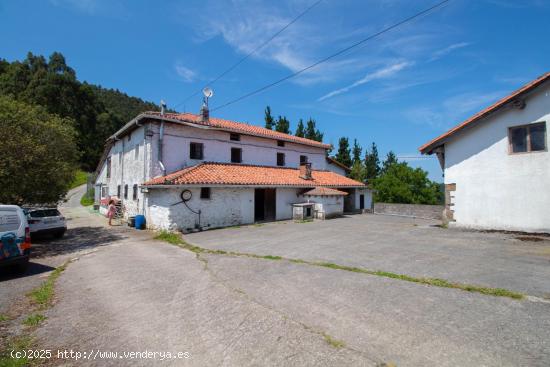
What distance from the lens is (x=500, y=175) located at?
11.6 metres

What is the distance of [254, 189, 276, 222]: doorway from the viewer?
65.4 feet

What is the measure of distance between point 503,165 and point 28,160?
65.5 feet

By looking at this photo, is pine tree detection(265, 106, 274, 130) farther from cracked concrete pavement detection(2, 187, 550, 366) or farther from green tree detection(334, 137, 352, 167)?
cracked concrete pavement detection(2, 187, 550, 366)

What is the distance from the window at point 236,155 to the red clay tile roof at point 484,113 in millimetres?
12272

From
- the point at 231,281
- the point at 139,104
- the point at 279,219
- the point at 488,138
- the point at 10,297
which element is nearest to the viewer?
the point at 10,297

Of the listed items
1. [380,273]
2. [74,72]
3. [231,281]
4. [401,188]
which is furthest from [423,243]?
[74,72]

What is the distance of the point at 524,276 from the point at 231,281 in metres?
6.58

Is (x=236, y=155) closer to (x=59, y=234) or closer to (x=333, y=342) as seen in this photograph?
(x=59, y=234)

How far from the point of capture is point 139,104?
289ft

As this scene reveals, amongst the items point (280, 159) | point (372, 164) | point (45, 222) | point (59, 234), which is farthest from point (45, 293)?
point (372, 164)

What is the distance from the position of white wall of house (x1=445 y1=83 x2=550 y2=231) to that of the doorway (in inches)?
438

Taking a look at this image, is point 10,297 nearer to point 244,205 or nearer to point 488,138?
point 244,205

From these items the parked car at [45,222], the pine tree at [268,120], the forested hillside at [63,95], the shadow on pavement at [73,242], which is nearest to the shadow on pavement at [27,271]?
the shadow on pavement at [73,242]

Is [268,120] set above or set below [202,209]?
above
